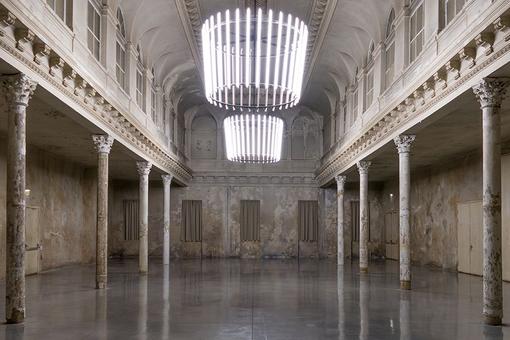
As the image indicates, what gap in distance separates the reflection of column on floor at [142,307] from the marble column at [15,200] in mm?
2176

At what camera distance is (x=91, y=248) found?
30.7 metres

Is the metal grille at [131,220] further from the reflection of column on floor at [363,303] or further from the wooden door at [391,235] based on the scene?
the reflection of column on floor at [363,303]

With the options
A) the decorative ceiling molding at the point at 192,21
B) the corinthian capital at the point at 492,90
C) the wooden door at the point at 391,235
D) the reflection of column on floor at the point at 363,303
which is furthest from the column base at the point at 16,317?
the wooden door at the point at 391,235

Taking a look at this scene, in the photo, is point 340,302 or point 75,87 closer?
point 75,87

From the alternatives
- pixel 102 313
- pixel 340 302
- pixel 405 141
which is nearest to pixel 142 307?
pixel 102 313

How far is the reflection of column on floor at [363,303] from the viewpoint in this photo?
33.6ft

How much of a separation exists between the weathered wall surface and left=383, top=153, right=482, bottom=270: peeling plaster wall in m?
16.1

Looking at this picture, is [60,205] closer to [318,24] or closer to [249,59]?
[318,24]

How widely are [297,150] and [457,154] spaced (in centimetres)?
1531

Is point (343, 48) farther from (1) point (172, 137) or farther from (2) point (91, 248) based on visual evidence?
(2) point (91, 248)

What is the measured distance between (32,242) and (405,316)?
51.9 feet

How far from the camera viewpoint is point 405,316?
1197 centimetres

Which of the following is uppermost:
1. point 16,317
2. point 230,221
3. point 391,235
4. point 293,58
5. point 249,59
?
point 293,58

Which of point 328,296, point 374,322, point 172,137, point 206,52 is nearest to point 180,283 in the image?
point 328,296
